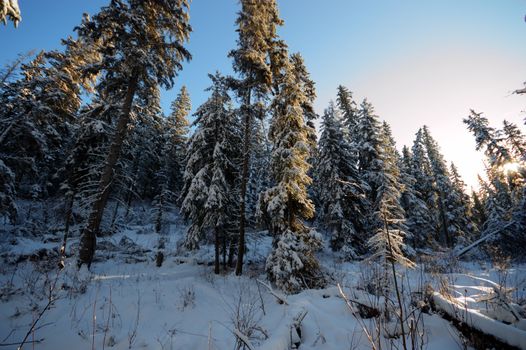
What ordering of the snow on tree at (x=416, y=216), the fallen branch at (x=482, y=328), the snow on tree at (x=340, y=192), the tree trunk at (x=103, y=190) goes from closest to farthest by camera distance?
the fallen branch at (x=482, y=328) < the tree trunk at (x=103, y=190) < the snow on tree at (x=340, y=192) < the snow on tree at (x=416, y=216)

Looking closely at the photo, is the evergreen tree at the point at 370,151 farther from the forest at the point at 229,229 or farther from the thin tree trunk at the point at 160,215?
the thin tree trunk at the point at 160,215

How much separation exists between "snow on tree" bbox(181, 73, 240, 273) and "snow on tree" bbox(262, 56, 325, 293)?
318 cm

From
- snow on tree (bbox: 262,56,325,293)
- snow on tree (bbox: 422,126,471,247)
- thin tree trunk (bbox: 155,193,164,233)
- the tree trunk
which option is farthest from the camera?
snow on tree (bbox: 422,126,471,247)

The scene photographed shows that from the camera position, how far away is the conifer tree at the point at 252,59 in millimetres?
13562

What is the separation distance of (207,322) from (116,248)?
1552 cm

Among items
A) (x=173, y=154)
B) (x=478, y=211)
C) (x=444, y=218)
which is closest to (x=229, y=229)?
(x=173, y=154)

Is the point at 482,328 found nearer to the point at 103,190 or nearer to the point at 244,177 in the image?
the point at 244,177

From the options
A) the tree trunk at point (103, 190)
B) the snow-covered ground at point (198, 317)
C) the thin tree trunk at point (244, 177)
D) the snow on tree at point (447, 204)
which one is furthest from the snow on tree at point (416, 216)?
the tree trunk at point (103, 190)

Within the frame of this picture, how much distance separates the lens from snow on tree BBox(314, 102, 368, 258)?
62.6ft

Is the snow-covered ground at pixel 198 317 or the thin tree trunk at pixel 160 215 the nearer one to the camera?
the snow-covered ground at pixel 198 317

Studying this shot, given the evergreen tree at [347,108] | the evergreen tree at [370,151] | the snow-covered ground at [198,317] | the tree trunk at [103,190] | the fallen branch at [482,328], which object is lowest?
the snow-covered ground at [198,317]

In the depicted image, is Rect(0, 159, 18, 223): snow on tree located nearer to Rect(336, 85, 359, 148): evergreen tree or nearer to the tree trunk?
the tree trunk

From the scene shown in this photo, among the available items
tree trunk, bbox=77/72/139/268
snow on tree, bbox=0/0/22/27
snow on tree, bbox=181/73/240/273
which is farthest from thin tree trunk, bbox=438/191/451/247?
snow on tree, bbox=0/0/22/27

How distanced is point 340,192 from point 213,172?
34.4 feet
